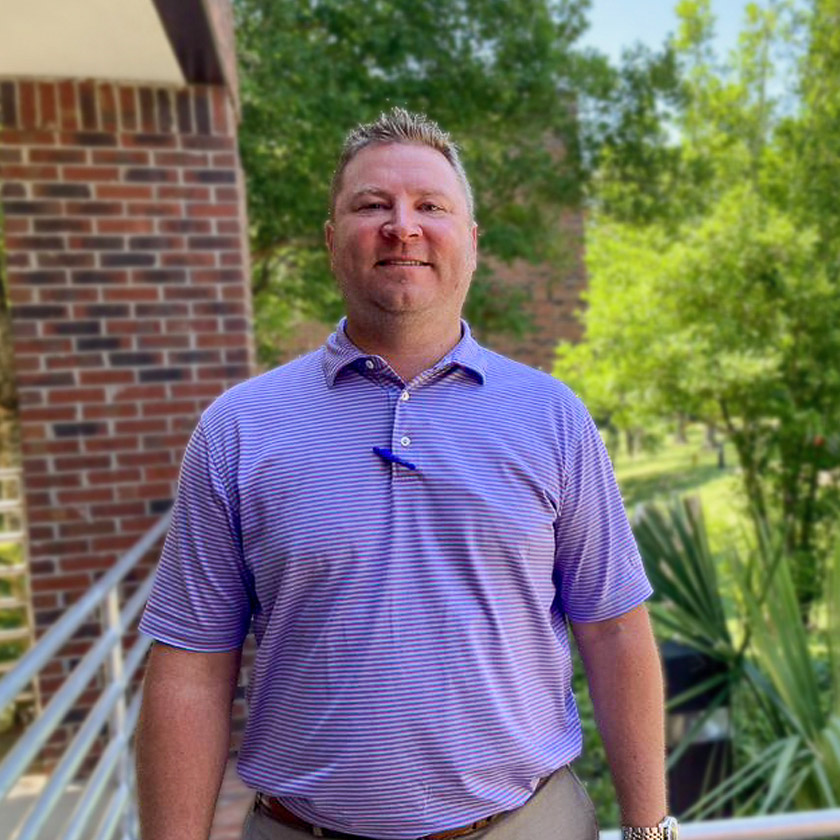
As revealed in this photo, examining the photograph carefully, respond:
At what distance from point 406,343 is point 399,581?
1.06 ft

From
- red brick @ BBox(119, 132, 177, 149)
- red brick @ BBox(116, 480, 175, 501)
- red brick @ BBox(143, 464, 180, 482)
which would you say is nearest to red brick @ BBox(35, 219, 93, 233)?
red brick @ BBox(119, 132, 177, 149)

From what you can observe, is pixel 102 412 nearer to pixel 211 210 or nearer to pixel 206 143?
pixel 211 210

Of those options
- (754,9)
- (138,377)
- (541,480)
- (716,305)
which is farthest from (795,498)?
(541,480)

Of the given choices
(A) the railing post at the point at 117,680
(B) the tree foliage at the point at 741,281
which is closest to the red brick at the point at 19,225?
(A) the railing post at the point at 117,680

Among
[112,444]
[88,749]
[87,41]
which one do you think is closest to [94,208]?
[87,41]

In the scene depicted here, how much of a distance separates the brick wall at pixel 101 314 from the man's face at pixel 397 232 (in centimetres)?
285

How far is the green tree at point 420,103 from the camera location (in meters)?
7.59

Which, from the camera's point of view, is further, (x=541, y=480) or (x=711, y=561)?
(x=711, y=561)

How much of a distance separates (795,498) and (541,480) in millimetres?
10920

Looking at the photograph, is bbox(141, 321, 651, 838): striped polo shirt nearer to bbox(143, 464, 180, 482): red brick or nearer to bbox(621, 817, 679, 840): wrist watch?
bbox(621, 817, 679, 840): wrist watch

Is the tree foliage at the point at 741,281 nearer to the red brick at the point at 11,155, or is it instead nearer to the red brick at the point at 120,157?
the red brick at the point at 120,157

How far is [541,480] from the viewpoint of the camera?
1.34 metres

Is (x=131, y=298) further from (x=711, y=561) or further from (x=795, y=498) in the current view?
(x=795, y=498)

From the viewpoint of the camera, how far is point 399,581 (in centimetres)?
128
